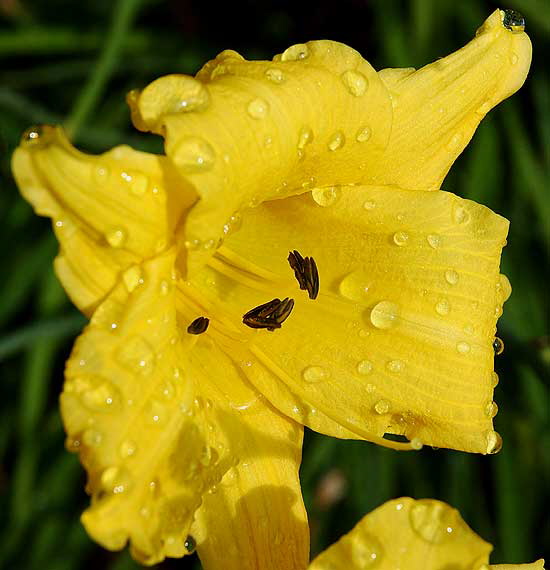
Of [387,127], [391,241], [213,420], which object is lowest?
[213,420]

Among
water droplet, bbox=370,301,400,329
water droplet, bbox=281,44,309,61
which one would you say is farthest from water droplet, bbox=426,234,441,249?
water droplet, bbox=281,44,309,61

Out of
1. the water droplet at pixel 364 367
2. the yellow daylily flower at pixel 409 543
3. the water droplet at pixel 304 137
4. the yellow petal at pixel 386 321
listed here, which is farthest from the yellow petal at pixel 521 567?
the water droplet at pixel 304 137

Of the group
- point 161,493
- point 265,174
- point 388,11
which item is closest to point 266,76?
point 265,174

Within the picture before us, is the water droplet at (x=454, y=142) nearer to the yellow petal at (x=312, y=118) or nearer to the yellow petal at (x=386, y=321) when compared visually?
the yellow petal at (x=312, y=118)

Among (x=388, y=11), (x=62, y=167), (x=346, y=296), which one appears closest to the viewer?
(x=62, y=167)

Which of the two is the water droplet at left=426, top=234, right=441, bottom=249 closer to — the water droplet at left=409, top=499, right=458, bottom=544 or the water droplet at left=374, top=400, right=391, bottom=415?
the water droplet at left=374, top=400, right=391, bottom=415

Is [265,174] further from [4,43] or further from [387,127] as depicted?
[4,43]

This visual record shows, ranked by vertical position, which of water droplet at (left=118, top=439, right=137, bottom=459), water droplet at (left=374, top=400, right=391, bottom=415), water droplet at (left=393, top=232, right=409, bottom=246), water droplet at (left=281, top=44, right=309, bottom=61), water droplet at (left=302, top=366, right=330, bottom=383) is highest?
water droplet at (left=281, top=44, right=309, bottom=61)
